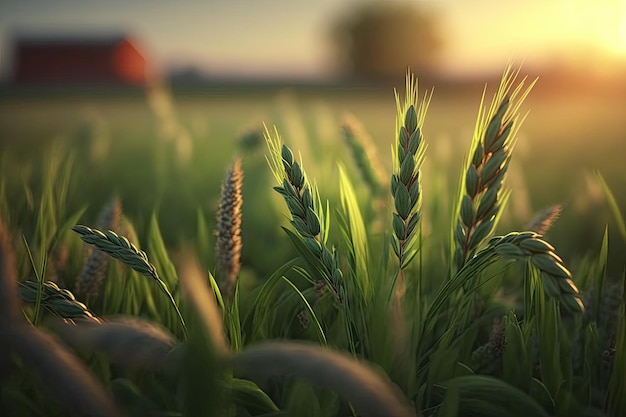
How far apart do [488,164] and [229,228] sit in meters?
0.36

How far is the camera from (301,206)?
0.70m

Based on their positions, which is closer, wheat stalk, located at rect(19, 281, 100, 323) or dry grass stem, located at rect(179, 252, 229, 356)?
dry grass stem, located at rect(179, 252, 229, 356)

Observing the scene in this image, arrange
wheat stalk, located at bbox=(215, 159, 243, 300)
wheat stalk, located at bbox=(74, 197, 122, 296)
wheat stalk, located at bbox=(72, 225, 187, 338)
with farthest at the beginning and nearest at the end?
1. wheat stalk, located at bbox=(74, 197, 122, 296)
2. wheat stalk, located at bbox=(215, 159, 243, 300)
3. wheat stalk, located at bbox=(72, 225, 187, 338)

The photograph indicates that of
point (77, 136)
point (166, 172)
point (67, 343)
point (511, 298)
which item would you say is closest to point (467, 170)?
point (511, 298)

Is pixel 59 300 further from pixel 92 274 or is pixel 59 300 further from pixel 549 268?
pixel 549 268

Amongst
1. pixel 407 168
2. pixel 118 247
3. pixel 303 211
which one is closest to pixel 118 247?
pixel 118 247

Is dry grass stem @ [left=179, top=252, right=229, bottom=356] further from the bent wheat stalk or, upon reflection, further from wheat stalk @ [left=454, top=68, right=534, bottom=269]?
wheat stalk @ [left=454, top=68, right=534, bottom=269]

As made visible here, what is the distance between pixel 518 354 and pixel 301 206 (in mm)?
371

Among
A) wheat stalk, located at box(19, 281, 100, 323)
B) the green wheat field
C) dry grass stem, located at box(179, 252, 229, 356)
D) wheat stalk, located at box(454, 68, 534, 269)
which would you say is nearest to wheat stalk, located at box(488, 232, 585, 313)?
the green wheat field

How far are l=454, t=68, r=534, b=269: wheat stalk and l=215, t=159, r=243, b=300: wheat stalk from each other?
0.30 metres

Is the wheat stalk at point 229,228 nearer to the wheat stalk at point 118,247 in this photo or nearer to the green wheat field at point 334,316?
the green wheat field at point 334,316

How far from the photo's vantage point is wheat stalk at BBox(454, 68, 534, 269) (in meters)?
0.70

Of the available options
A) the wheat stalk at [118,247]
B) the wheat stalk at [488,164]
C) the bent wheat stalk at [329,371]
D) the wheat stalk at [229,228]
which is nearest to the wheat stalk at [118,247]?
the wheat stalk at [118,247]

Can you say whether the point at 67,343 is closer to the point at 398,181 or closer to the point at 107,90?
the point at 398,181
